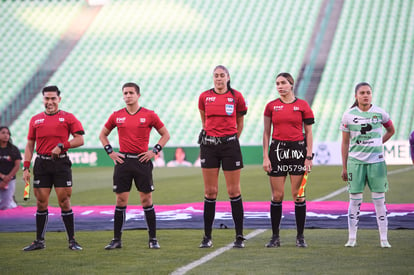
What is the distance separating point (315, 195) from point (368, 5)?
83.6 ft

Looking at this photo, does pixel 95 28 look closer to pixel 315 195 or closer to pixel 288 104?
pixel 315 195

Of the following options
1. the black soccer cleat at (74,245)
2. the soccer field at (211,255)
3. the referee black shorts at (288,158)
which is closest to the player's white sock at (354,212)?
the soccer field at (211,255)

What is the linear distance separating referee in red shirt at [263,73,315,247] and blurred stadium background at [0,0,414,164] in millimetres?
23285

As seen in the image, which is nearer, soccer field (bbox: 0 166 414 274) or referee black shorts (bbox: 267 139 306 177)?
soccer field (bbox: 0 166 414 274)

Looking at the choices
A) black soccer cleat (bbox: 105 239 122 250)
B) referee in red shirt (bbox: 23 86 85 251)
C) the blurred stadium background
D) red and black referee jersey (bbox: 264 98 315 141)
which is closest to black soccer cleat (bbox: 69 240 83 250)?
referee in red shirt (bbox: 23 86 85 251)

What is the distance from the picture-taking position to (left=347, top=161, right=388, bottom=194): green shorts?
784 centimetres

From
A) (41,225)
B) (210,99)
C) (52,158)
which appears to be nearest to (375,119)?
(210,99)

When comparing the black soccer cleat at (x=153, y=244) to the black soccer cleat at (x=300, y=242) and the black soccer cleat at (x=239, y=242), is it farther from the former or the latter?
the black soccer cleat at (x=300, y=242)

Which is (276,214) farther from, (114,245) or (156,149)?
(114,245)

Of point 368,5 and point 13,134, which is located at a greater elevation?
point 368,5

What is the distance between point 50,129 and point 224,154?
2.03m

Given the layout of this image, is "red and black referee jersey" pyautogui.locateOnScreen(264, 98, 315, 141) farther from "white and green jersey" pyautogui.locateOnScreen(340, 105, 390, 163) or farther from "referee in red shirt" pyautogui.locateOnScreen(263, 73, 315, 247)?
"white and green jersey" pyautogui.locateOnScreen(340, 105, 390, 163)

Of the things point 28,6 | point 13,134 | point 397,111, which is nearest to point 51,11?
point 28,6

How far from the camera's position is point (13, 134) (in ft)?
113
